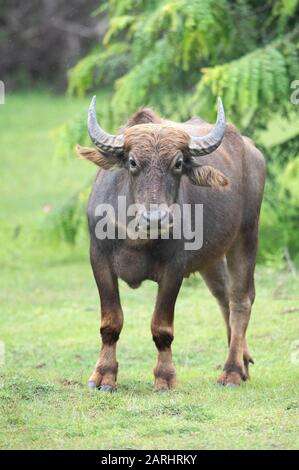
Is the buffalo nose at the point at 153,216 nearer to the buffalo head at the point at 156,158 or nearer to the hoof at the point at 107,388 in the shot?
the buffalo head at the point at 156,158

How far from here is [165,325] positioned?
8.41 meters

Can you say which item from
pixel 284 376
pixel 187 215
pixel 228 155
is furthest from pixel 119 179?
pixel 284 376

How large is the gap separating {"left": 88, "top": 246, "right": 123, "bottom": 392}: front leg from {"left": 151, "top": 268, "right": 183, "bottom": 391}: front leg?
0.94 feet

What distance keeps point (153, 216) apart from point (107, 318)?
1.06 meters

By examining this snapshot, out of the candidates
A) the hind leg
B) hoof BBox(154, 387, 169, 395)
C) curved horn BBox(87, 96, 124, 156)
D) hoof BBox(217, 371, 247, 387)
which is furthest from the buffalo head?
hoof BBox(217, 371, 247, 387)

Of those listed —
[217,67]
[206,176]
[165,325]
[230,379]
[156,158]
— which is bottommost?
[230,379]

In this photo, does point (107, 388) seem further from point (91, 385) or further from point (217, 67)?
point (217, 67)

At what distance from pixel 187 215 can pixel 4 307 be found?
500 cm

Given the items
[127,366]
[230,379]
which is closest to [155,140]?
[230,379]

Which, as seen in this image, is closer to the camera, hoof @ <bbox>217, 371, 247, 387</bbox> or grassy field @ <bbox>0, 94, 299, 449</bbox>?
grassy field @ <bbox>0, 94, 299, 449</bbox>

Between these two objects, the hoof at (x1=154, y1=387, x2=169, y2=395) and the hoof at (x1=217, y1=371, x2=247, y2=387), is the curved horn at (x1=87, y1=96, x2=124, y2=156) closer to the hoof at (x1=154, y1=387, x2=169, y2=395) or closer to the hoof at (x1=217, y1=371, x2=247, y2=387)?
the hoof at (x1=154, y1=387, x2=169, y2=395)

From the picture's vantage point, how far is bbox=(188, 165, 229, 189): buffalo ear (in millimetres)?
8414

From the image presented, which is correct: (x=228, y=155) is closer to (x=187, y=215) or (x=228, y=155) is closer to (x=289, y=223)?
(x=187, y=215)

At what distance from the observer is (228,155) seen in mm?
9266
